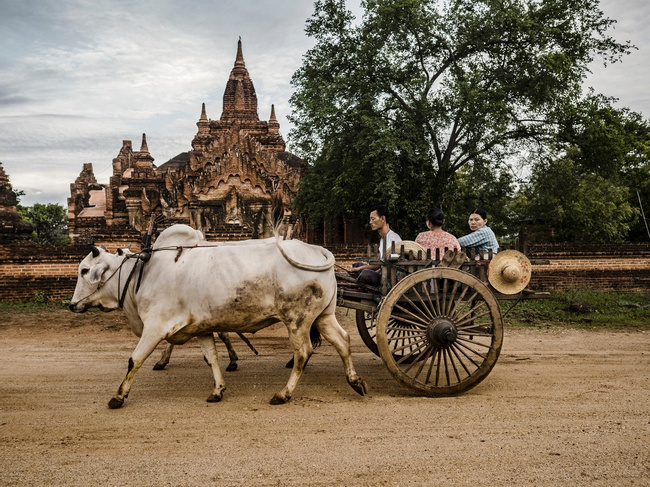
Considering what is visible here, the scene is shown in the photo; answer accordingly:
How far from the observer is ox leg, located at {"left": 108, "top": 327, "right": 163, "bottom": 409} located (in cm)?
454

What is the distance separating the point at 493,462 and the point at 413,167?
38.5 feet

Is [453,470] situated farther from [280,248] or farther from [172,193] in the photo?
[172,193]

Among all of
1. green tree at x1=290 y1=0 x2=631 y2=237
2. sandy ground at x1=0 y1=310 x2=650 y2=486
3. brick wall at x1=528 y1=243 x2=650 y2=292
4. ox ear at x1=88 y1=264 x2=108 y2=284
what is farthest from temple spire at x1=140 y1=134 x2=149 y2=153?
ox ear at x1=88 y1=264 x2=108 y2=284

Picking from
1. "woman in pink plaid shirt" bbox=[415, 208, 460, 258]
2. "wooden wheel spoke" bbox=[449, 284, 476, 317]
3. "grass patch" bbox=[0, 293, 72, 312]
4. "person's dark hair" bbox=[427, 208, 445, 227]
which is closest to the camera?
"wooden wheel spoke" bbox=[449, 284, 476, 317]

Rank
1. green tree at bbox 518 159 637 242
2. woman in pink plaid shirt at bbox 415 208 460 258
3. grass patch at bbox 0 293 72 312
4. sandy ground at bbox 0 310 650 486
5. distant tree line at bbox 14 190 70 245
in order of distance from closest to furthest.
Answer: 1. sandy ground at bbox 0 310 650 486
2. woman in pink plaid shirt at bbox 415 208 460 258
3. grass patch at bbox 0 293 72 312
4. green tree at bbox 518 159 637 242
5. distant tree line at bbox 14 190 70 245

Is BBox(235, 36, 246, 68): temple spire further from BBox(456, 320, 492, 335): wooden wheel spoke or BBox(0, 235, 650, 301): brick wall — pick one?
BBox(456, 320, 492, 335): wooden wheel spoke

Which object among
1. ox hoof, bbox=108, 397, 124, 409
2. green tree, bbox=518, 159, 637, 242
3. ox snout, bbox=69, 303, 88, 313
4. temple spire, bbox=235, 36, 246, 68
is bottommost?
ox hoof, bbox=108, 397, 124, 409

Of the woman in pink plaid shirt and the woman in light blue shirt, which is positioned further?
the woman in light blue shirt

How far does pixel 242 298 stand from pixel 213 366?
70cm

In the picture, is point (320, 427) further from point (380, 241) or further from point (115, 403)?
point (380, 241)

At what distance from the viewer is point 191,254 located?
509 cm

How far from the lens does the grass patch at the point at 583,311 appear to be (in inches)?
392

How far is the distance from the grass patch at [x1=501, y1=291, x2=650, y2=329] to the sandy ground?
356 cm

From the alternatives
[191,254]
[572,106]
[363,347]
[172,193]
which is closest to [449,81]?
[572,106]
